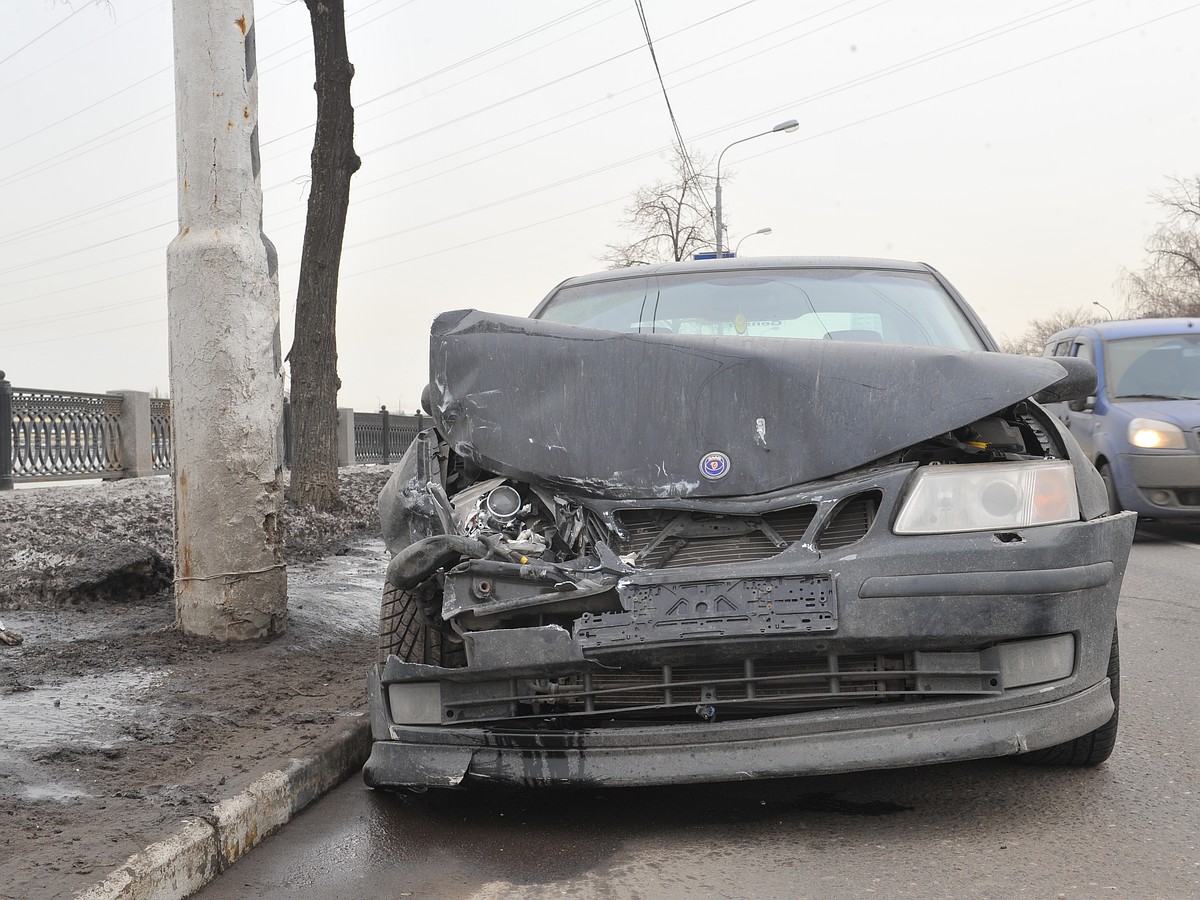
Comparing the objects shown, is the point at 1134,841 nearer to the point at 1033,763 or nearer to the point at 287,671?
the point at 1033,763

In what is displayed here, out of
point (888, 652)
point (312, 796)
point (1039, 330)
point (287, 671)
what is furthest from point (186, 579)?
point (1039, 330)

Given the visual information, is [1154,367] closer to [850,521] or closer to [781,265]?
[781,265]

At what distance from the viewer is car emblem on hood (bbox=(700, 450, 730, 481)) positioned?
2.95 meters

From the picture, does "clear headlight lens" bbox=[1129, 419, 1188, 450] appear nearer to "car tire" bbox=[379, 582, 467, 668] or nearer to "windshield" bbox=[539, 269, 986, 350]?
"windshield" bbox=[539, 269, 986, 350]

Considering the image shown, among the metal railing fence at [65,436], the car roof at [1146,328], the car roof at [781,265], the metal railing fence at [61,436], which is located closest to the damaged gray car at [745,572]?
the car roof at [781,265]

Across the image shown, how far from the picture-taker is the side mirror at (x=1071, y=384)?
A: 3.12 metres

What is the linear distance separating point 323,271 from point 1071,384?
8302mm

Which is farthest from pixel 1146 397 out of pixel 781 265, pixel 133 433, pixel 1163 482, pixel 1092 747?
pixel 133 433

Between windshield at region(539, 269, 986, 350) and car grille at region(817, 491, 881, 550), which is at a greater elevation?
windshield at region(539, 269, 986, 350)

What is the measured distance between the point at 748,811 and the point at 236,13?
4.21 m

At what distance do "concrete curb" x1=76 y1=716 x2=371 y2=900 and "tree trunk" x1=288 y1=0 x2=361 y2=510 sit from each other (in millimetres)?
6943

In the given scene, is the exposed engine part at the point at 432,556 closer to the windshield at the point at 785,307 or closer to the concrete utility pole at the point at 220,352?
the windshield at the point at 785,307

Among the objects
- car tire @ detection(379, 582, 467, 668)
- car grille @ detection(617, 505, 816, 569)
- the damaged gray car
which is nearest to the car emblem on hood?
the damaged gray car

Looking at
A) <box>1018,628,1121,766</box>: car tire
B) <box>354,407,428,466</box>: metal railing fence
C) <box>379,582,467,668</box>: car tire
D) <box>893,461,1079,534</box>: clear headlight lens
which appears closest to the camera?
<box>893,461,1079,534</box>: clear headlight lens
